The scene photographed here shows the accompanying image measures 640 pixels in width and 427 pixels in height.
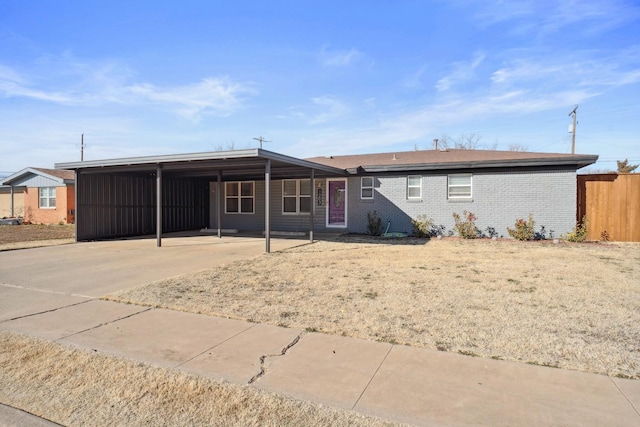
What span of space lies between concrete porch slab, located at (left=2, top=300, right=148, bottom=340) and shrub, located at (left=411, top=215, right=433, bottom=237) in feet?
36.8

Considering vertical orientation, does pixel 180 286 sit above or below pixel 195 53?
below

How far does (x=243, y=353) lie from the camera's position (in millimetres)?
3801

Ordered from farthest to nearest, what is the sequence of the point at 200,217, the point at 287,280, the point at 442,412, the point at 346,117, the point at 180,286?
the point at 346,117 < the point at 200,217 < the point at 287,280 < the point at 180,286 < the point at 442,412

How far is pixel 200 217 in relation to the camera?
20.0 meters

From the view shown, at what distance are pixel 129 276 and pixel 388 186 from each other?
10.4m

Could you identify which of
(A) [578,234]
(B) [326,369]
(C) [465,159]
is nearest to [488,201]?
(C) [465,159]

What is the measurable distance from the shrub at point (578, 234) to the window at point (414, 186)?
5112 millimetres

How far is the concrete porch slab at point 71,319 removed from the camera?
4.45 metres

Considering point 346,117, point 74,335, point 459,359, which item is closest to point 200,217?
point 346,117

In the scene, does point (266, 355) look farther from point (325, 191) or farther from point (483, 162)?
point (325, 191)

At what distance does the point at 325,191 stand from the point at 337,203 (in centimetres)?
77

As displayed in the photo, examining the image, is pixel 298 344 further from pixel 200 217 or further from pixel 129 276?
pixel 200 217

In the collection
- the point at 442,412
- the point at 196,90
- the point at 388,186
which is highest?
the point at 196,90

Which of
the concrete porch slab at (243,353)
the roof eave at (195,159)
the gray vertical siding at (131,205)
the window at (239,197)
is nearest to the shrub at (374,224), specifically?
the roof eave at (195,159)
